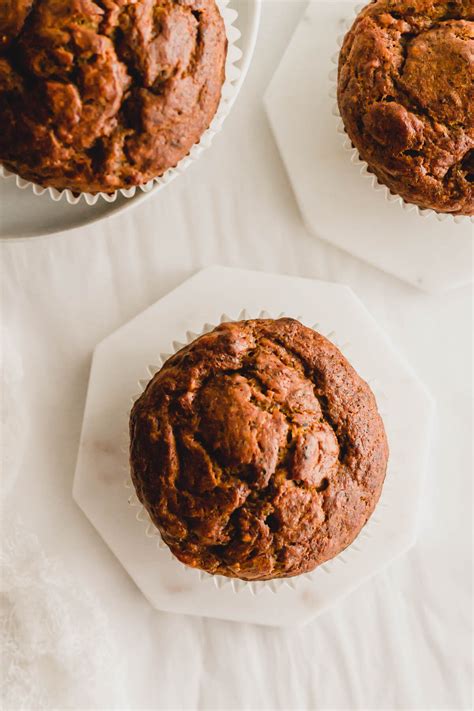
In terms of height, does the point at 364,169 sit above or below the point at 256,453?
above

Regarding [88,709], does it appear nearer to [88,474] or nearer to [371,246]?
[88,474]

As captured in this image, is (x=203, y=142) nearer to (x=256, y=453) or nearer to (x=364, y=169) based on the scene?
(x=364, y=169)

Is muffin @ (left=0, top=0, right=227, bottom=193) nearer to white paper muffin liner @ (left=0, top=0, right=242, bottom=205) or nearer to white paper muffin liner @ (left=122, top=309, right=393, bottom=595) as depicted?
white paper muffin liner @ (left=0, top=0, right=242, bottom=205)

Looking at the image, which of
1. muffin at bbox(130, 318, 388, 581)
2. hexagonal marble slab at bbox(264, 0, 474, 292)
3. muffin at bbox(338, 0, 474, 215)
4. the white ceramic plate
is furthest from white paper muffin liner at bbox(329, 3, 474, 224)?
muffin at bbox(130, 318, 388, 581)

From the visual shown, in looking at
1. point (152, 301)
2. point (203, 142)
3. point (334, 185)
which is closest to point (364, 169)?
point (334, 185)

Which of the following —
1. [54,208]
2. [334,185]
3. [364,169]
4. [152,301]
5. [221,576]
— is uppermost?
[364,169]
